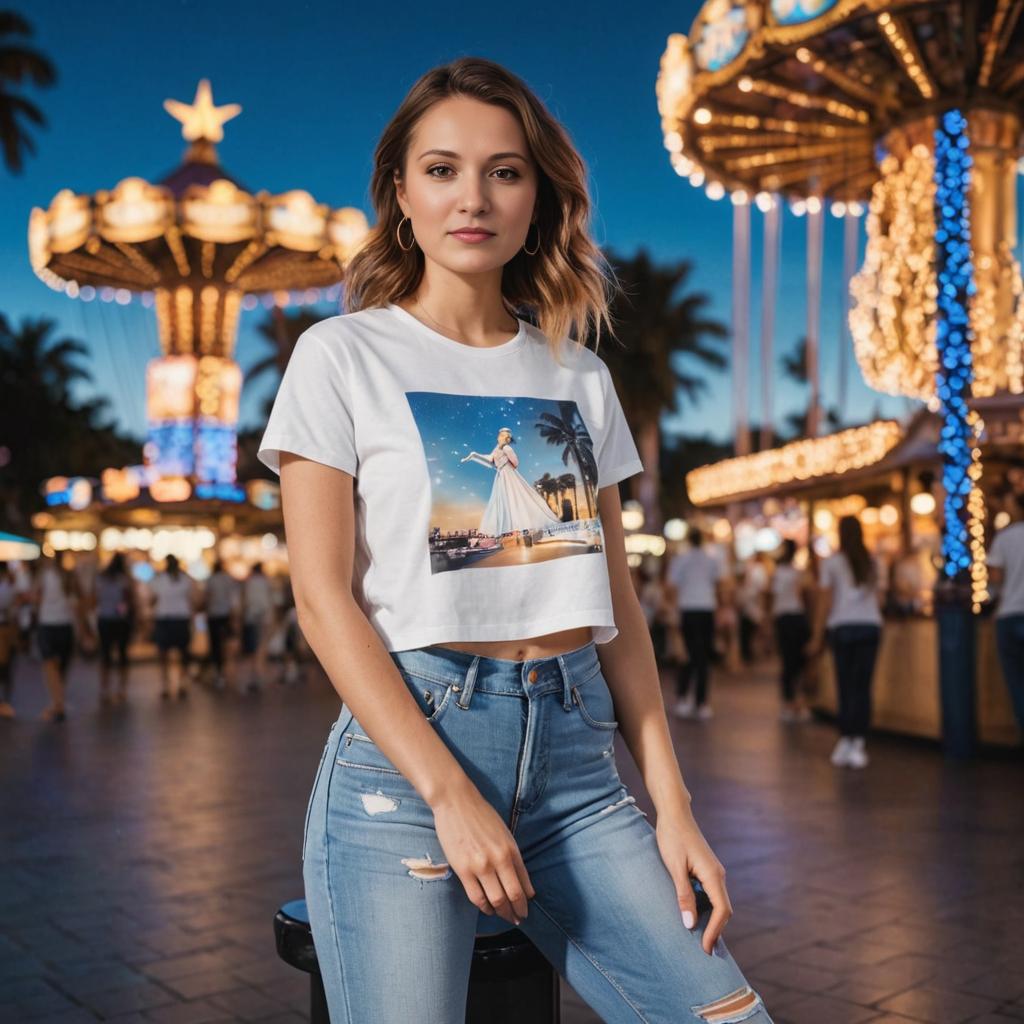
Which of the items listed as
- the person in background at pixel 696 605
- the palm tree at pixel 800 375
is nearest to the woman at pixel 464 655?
the person in background at pixel 696 605

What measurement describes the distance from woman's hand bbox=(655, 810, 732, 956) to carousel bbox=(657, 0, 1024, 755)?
26.8 ft

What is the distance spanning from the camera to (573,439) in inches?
70.5

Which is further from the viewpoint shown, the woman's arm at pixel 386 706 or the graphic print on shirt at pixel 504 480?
the graphic print on shirt at pixel 504 480

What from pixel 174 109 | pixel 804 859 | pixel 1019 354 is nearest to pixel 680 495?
pixel 174 109

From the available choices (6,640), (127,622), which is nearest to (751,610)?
(127,622)

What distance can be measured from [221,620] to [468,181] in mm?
14289

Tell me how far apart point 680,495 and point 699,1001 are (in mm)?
52847

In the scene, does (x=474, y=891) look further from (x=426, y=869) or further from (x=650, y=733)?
(x=650, y=733)

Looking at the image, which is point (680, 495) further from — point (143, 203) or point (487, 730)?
point (487, 730)

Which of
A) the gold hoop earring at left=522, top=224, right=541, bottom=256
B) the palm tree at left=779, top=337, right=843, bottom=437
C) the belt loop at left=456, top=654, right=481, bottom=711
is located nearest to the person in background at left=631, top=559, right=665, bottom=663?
the gold hoop earring at left=522, top=224, right=541, bottom=256

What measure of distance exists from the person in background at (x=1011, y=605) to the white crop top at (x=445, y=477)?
6.93 metres

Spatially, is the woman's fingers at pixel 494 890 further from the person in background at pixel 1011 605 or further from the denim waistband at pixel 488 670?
the person in background at pixel 1011 605

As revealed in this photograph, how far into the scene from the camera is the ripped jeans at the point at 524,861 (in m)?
1.56

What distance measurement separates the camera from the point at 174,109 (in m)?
36.6
